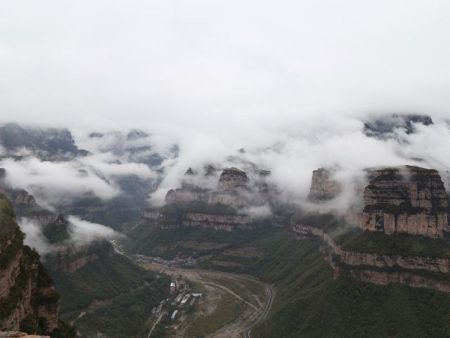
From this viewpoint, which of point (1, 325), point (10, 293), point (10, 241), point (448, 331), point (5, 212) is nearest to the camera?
point (1, 325)

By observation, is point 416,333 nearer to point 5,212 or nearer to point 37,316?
point 37,316

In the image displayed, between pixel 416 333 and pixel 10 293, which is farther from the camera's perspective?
pixel 416 333

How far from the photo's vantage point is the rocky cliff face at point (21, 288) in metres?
116

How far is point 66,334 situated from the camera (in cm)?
13650

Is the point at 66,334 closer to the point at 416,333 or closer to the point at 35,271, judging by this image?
the point at 35,271

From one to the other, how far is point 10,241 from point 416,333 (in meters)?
147

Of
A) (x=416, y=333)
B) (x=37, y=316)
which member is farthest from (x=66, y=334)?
(x=416, y=333)

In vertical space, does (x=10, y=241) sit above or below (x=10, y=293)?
above

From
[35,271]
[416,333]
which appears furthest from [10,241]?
[416,333]

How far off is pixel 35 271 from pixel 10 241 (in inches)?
477

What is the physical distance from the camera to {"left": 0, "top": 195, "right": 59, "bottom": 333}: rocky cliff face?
380ft

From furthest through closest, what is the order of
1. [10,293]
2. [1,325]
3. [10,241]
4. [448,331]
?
[448,331], [10,241], [10,293], [1,325]

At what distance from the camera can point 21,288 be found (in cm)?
12356

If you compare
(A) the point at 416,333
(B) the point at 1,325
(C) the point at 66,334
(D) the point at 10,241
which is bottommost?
(A) the point at 416,333
